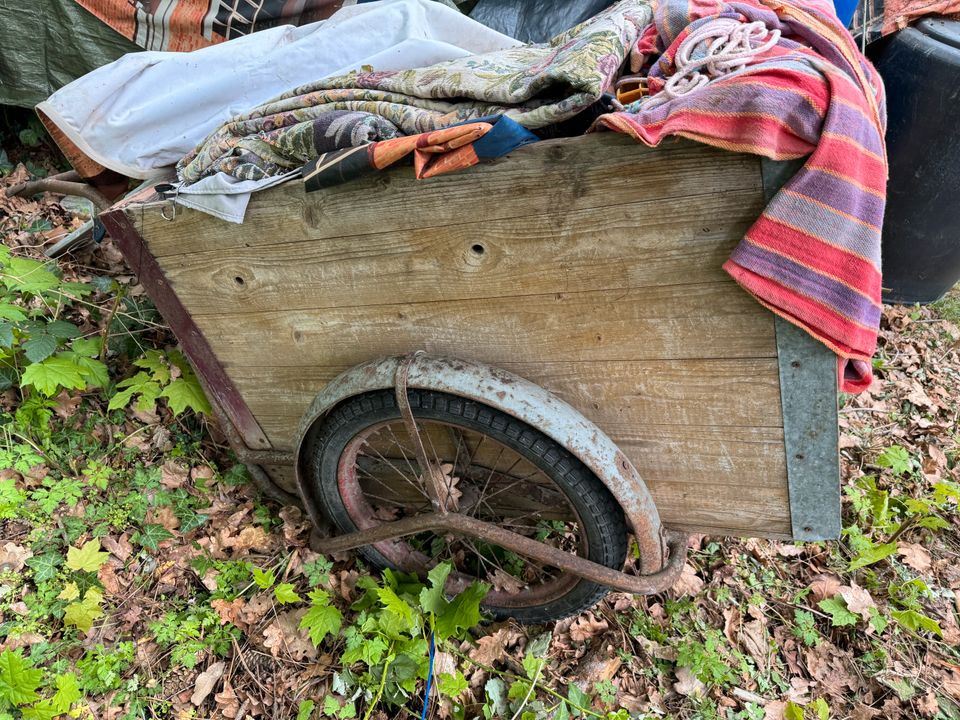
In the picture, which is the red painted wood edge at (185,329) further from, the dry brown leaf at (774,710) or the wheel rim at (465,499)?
the dry brown leaf at (774,710)

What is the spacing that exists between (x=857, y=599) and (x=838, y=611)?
0.45 feet

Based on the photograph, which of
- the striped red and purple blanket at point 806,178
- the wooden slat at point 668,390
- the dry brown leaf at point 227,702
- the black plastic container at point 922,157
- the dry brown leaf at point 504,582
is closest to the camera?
the striped red and purple blanket at point 806,178

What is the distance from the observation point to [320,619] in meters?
2.02

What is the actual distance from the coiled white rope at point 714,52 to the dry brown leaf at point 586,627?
72.1 inches

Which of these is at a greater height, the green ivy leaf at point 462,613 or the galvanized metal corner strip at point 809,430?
the galvanized metal corner strip at point 809,430

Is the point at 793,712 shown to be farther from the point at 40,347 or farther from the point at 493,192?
the point at 40,347

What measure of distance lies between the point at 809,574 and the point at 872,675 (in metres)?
0.42

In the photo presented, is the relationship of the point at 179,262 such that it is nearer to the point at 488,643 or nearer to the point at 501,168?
the point at 501,168

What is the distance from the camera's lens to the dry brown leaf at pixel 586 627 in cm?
223

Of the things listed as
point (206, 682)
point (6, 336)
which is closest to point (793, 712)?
point (206, 682)

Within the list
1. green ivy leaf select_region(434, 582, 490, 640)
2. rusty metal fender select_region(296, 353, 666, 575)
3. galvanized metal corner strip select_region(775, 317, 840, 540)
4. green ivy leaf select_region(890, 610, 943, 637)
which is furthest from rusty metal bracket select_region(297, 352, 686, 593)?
green ivy leaf select_region(890, 610, 943, 637)

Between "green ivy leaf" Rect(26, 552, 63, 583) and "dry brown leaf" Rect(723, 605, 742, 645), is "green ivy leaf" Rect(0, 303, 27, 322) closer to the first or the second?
"green ivy leaf" Rect(26, 552, 63, 583)

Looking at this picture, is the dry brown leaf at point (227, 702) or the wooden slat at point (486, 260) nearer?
the wooden slat at point (486, 260)

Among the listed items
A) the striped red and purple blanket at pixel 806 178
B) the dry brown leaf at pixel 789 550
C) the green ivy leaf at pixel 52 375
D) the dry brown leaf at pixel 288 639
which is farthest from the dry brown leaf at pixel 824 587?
the green ivy leaf at pixel 52 375
